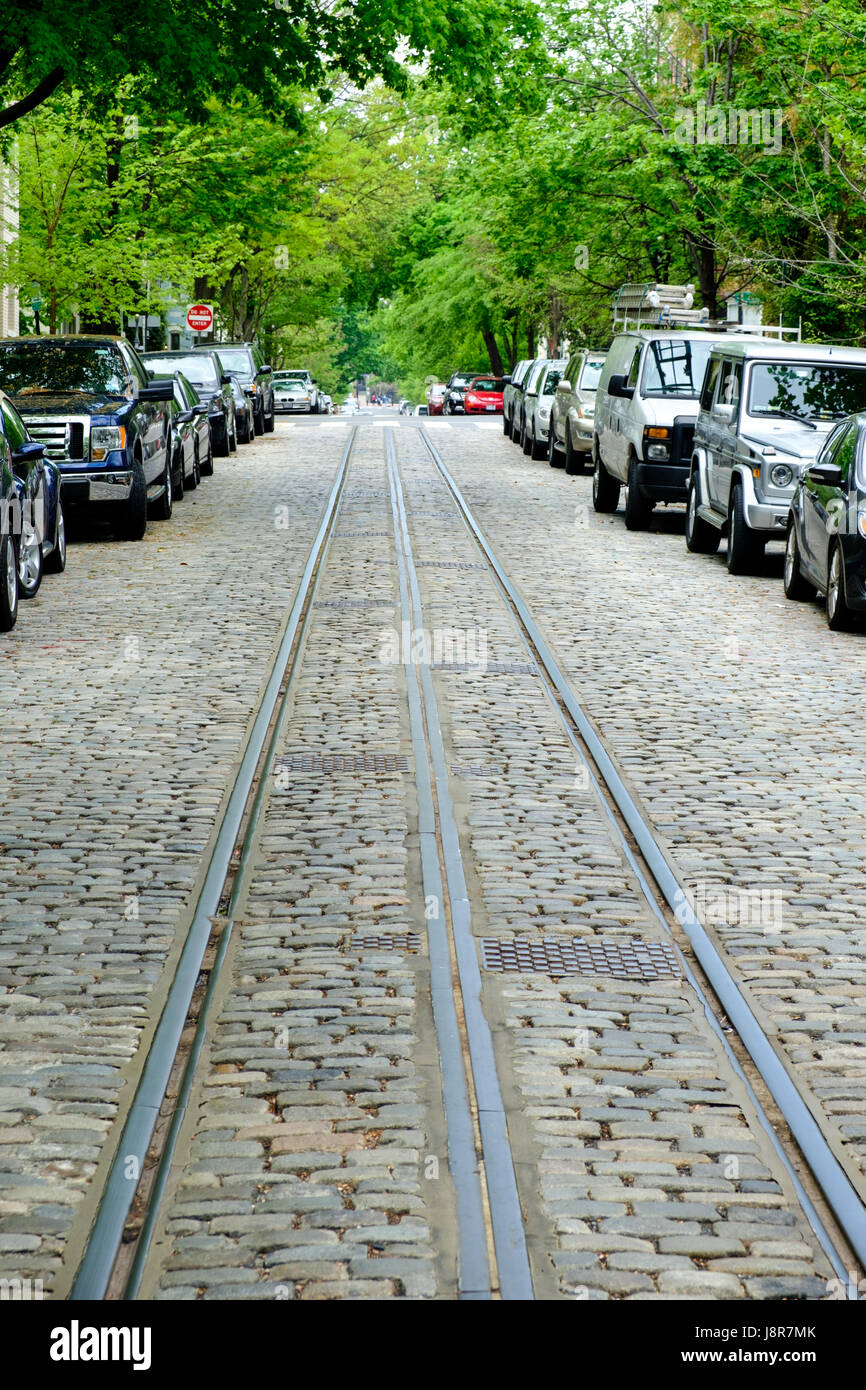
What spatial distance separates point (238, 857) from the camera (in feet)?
22.7

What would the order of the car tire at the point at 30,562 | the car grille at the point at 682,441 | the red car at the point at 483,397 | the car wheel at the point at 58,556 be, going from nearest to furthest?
the car tire at the point at 30,562
the car wheel at the point at 58,556
the car grille at the point at 682,441
the red car at the point at 483,397

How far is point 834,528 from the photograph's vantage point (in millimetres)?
12898

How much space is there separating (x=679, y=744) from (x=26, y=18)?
11460 mm

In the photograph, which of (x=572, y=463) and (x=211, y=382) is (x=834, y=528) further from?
(x=211, y=382)

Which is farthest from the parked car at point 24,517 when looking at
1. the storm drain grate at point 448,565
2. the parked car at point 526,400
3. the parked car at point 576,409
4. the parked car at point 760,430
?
the parked car at point 526,400

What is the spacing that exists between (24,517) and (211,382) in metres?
17.3

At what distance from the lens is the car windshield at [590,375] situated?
2655 centimetres

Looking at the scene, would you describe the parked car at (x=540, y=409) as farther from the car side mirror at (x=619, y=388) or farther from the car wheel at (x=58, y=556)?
the car wheel at (x=58, y=556)

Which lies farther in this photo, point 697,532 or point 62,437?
point 697,532

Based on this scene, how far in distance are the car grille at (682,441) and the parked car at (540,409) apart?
11129 millimetres

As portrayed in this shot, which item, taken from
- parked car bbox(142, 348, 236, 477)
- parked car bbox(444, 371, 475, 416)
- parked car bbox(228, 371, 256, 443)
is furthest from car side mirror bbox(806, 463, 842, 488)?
parked car bbox(444, 371, 475, 416)

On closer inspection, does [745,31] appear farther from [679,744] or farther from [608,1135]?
[608,1135]

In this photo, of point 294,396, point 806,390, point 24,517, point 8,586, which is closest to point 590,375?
point 806,390
